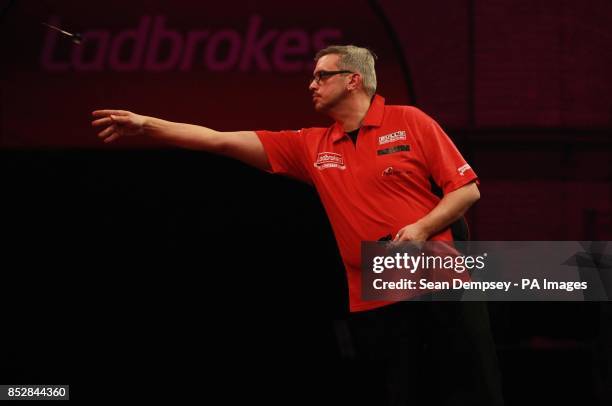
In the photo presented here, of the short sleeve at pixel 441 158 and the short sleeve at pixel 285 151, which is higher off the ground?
the short sleeve at pixel 285 151

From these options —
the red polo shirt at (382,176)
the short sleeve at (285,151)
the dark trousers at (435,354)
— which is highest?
the short sleeve at (285,151)

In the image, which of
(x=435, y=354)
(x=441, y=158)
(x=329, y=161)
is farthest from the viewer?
(x=329, y=161)

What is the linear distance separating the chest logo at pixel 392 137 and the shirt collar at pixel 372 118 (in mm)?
83

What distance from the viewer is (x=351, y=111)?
3793 mm

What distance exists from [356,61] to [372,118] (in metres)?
0.29

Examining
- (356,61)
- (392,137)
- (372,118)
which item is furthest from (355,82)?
(392,137)

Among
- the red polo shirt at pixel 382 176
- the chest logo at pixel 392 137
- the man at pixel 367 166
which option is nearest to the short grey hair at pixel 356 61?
the man at pixel 367 166

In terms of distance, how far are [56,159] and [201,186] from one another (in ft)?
3.58

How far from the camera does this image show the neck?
378 centimetres

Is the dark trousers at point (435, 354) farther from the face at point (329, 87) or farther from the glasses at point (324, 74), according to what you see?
the glasses at point (324, 74)

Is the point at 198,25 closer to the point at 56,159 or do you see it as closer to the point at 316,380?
the point at 56,159

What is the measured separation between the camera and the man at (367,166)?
134 inches

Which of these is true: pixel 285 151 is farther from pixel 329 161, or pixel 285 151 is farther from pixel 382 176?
pixel 382 176

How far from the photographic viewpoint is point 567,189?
22.6ft
